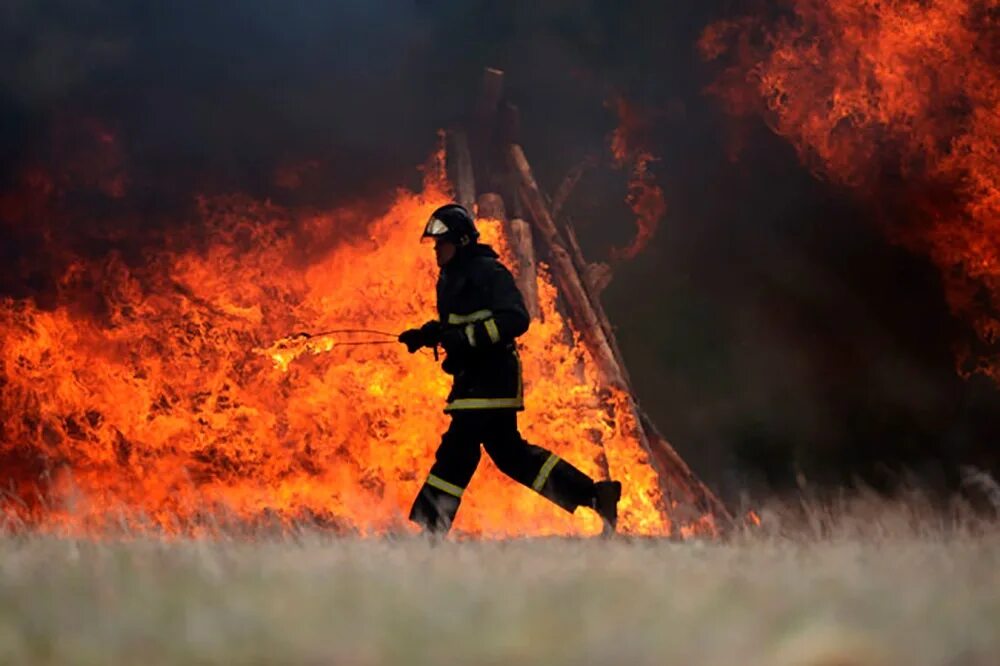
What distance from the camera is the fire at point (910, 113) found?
7.21 metres

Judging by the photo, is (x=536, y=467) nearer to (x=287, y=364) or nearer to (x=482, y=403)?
(x=482, y=403)

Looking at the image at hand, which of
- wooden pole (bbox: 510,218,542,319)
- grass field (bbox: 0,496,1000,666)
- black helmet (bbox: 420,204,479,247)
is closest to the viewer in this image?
grass field (bbox: 0,496,1000,666)

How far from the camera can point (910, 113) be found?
7.37 metres

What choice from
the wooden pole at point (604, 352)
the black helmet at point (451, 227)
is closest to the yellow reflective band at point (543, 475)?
the black helmet at point (451, 227)

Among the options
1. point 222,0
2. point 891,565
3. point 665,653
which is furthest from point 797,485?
point 665,653

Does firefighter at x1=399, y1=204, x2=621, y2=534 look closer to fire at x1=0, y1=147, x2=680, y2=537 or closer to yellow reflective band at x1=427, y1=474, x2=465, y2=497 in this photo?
yellow reflective band at x1=427, y1=474, x2=465, y2=497

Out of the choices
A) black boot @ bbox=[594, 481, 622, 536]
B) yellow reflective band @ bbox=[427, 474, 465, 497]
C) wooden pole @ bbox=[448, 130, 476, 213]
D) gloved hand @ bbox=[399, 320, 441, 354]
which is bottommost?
black boot @ bbox=[594, 481, 622, 536]

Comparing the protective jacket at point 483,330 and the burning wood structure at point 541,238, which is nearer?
the protective jacket at point 483,330

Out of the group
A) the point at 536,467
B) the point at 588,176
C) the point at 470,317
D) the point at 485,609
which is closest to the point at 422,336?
the point at 470,317

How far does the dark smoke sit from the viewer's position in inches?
301

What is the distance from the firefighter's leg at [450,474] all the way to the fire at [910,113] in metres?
3.97

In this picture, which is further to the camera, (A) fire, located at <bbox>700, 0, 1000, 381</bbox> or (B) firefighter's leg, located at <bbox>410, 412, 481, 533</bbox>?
(A) fire, located at <bbox>700, 0, 1000, 381</bbox>

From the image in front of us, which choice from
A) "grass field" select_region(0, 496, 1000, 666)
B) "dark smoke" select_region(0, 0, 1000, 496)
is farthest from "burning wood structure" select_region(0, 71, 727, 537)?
"grass field" select_region(0, 496, 1000, 666)

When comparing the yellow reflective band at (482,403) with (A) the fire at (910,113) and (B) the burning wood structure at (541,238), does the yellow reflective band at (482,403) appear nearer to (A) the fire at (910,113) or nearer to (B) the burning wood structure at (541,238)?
(B) the burning wood structure at (541,238)
